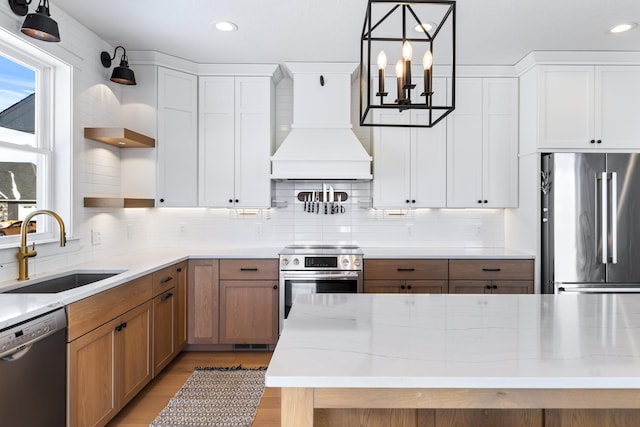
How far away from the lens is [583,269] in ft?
10.4

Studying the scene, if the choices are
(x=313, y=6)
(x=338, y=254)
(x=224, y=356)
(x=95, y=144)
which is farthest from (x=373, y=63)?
(x=224, y=356)

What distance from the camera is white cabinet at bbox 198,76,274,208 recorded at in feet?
12.0

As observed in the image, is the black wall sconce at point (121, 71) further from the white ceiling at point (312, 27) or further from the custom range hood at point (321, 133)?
the custom range hood at point (321, 133)

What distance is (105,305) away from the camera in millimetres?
2105

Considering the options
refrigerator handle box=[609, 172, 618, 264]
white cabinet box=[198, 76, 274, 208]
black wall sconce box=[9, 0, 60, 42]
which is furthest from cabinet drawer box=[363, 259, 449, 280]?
black wall sconce box=[9, 0, 60, 42]

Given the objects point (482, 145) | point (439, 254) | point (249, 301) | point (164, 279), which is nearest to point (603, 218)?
point (482, 145)

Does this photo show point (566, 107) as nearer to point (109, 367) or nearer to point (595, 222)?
point (595, 222)

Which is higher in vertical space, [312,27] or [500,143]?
[312,27]

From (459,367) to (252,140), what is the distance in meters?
3.04

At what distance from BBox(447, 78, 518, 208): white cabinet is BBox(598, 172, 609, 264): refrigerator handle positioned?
0.70 metres

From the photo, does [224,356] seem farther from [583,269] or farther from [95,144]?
[583,269]

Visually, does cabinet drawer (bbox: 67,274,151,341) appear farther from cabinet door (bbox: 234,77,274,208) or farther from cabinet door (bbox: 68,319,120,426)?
cabinet door (bbox: 234,77,274,208)

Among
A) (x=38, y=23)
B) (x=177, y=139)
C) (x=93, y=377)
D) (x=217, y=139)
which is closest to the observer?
(x=93, y=377)

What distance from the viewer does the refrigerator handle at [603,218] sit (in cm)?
313
